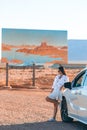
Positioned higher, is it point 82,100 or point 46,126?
point 82,100

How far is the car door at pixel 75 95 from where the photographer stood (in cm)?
1559

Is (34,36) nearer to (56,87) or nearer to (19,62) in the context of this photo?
(19,62)

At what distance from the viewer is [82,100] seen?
15.0 metres

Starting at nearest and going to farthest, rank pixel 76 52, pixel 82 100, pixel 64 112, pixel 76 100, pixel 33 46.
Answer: pixel 82 100
pixel 76 100
pixel 64 112
pixel 33 46
pixel 76 52

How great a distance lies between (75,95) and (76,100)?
0.66 ft

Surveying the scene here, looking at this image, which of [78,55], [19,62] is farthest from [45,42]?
[78,55]

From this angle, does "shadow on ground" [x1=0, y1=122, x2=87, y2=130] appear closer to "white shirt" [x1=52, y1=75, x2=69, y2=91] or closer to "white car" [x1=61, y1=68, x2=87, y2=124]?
"white car" [x1=61, y1=68, x2=87, y2=124]

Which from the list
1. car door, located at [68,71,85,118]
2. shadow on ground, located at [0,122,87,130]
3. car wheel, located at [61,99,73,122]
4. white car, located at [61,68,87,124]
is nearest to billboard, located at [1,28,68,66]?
car wheel, located at [61,99,73,122]

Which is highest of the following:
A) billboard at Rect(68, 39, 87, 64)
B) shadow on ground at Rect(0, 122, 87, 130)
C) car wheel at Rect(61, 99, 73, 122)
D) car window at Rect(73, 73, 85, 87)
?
billboard at Rect(68, 39, 87, 64)

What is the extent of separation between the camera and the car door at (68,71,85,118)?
15.6 m

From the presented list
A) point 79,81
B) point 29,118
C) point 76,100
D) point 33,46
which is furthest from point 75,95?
point 33,46

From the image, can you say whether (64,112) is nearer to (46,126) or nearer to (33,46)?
(46,126)

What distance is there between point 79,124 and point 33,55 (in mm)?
34300

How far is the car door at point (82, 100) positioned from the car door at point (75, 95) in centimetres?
11
